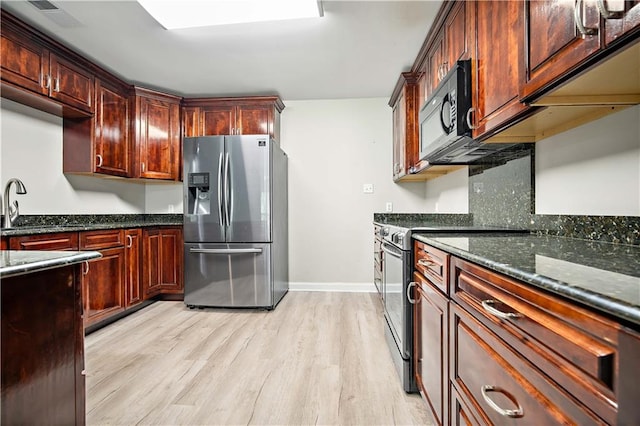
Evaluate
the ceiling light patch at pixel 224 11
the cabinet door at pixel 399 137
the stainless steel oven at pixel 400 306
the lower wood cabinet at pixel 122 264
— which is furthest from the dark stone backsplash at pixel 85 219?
the stainless steel oven at pixel 400 306

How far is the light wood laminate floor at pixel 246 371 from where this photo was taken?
1554 millimetres

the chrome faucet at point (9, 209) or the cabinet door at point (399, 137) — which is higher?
the cabinet door at point (399, 137)

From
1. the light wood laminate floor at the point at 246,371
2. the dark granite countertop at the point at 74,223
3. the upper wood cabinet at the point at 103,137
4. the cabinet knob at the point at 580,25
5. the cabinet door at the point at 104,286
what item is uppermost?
the upper wood cabinet at the point at 103,137

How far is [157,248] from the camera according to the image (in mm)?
3439

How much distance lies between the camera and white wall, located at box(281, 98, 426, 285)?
3.91 metres

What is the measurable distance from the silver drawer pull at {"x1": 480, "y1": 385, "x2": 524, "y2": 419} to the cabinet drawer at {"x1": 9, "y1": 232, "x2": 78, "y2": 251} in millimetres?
2602

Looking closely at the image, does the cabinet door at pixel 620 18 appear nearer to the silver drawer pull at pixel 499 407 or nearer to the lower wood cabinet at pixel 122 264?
the silver drawer pull at pixel 499 407

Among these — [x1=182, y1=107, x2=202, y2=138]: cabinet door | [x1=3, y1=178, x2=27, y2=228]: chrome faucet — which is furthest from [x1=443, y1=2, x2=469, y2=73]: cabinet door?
[x1=3, y1=178, x2=27, y2=228]: chrome faucet

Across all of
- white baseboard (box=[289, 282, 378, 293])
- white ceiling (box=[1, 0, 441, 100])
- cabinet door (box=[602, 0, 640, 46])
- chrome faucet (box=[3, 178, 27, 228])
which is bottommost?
white baseboard (box=[289, 282, 378, 293])

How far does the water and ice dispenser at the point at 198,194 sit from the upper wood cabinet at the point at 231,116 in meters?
0.74

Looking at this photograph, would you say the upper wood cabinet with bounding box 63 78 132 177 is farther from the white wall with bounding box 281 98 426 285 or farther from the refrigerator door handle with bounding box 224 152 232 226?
the white wall with bounding box 281 98 426 285

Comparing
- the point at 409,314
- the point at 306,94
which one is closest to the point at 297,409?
the point at 409,314

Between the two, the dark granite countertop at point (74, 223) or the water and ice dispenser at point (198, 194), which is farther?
the water and ice dispenser at point (198, 194)

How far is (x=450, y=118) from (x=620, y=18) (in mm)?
1053
